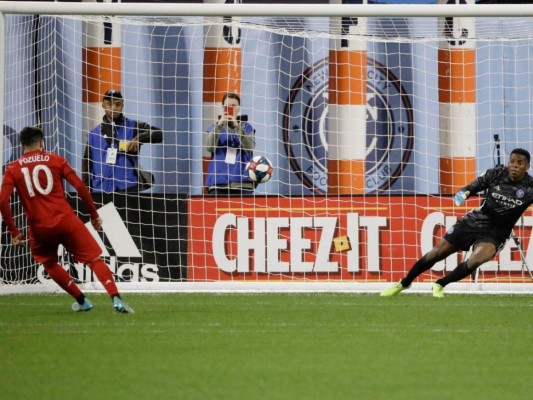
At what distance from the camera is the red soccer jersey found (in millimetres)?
11227

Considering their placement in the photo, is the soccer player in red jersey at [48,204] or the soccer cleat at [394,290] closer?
the soccer player in red jersey at [48,204]

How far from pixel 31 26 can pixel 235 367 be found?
774 centimetres

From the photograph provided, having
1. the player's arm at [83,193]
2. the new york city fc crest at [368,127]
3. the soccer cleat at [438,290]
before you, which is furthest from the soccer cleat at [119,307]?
the new york city fc crest at [368,127]

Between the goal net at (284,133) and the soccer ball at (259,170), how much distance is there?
0.35 metres

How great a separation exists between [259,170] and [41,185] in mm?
3592

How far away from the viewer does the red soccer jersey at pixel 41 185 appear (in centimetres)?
1123

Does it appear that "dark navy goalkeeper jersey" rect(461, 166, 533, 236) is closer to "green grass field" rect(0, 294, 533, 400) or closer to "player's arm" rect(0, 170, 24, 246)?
"green grass field" rect(0, 294, 533, 400)

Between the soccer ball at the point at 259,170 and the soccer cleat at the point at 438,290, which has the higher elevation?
the soccer ball at the point at 259,170

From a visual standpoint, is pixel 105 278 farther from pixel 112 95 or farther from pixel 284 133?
pixel 284 133

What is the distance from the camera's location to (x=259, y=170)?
47.0 ft

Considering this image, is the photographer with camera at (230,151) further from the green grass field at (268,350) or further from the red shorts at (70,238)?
the red shorts at (70,238)

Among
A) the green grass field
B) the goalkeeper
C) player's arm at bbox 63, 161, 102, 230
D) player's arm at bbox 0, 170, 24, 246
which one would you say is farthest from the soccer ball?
player's arm at bbox 0, 170, 24, 246

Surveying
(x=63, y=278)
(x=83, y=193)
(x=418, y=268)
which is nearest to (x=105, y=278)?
(x=63, y=278)

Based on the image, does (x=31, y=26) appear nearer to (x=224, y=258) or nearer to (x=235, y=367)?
(x=224, y=258)
